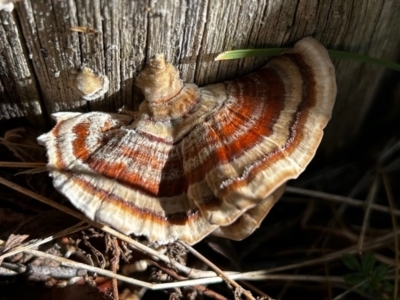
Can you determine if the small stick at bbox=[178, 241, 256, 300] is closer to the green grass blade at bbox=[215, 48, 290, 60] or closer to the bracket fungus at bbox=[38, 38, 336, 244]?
the bracket fungus at bbox=[38, 38, 336, 244]

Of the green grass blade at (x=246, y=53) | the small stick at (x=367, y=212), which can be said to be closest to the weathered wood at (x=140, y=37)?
the green grass blade at (x=246, y=53)

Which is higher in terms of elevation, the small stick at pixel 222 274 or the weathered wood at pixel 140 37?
the weathered wood at pixel 140 37

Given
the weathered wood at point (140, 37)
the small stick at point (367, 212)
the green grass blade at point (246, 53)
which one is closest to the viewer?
the weathered wood at point (140, 37)

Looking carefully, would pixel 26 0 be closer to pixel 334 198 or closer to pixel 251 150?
pixel 251 150

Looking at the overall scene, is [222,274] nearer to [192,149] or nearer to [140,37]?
[192,149]

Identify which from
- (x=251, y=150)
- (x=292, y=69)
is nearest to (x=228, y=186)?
(x=251, y=150)

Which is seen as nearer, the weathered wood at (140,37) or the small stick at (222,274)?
the weathered wood at (140,37)

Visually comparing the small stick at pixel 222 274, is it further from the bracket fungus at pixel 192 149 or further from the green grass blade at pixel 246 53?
the green grass blade at pixel 246 53
